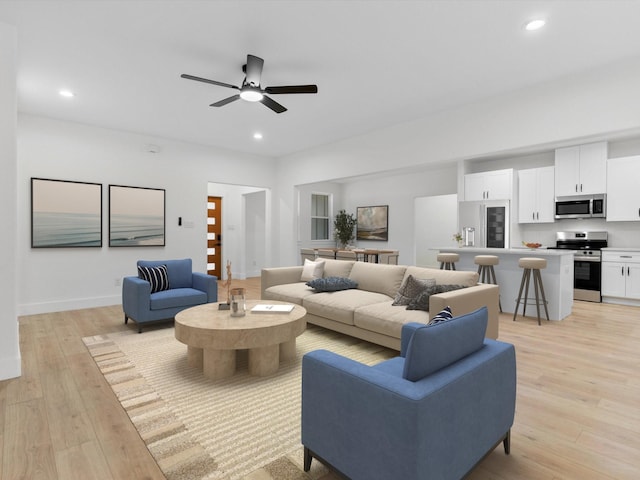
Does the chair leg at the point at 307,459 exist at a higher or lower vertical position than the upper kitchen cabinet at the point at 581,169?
lower

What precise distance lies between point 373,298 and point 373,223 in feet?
17.3

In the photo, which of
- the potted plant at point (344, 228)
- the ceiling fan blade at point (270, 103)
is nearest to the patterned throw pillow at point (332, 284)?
the ceiling fan blade at point (270, 103)

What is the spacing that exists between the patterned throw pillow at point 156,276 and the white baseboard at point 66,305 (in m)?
1.76

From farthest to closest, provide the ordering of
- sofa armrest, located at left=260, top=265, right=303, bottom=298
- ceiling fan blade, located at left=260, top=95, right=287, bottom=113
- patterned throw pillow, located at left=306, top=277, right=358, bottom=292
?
sofa armrest, located at left=260, top=265, right=303, bottom=298, patterned throw pillow, located at left=306, top=277, right=358, bottom=292, ceiling fan blade, located at left=260, top=95, right=287, bottom=113

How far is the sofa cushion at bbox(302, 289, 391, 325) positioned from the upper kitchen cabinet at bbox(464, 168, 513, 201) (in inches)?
128

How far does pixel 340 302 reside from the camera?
12.4 feet

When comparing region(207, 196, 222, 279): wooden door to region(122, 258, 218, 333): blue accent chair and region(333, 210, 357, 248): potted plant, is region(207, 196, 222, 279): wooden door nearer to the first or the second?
region(333, 210, 357, 248): potted plant

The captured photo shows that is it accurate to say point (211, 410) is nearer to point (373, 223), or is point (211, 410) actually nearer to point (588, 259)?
point (588, 259)

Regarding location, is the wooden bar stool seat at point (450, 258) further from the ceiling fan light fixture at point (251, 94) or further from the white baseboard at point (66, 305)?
the white baseboard at point (66, 305)

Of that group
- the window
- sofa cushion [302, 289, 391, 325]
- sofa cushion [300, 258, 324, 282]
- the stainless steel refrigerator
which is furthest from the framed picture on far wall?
sofa cushion [302, 289, 391, 325]

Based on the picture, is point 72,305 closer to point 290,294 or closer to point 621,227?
point 290,294

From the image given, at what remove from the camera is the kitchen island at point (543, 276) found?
4559 millimetres

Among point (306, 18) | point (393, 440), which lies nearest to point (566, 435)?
point (393, 440)

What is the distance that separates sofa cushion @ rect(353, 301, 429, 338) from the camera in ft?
10.2
